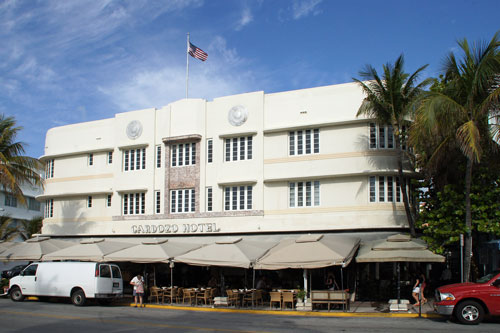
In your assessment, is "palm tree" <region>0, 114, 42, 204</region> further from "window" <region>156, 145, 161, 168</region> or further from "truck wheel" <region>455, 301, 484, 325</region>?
"truck wheel" <region>455, 301, 484, 325</region>

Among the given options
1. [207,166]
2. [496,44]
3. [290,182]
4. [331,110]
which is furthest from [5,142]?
[496,44]

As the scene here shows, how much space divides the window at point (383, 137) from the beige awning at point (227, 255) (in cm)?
772

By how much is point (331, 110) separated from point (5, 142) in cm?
1996

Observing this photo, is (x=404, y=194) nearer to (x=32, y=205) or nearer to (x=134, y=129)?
(x=134, y=129)

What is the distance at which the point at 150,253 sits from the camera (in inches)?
981

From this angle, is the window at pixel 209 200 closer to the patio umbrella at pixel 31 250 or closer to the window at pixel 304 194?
the window at pixel 304 194

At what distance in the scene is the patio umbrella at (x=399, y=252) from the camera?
20.8 metres

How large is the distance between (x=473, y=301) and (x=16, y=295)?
20715 mm

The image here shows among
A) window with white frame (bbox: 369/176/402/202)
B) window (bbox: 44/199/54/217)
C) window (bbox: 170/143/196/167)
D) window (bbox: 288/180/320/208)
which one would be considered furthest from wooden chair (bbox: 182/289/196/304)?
window (bbox: 44/199/54/217)

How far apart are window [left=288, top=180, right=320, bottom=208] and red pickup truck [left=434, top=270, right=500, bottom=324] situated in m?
11.1

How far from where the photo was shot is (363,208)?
1031 inches

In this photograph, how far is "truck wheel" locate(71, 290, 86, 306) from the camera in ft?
76.3

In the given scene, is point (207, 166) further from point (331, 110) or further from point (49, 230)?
point (49, 230)

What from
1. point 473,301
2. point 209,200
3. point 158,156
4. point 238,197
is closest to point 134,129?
point 158,156
